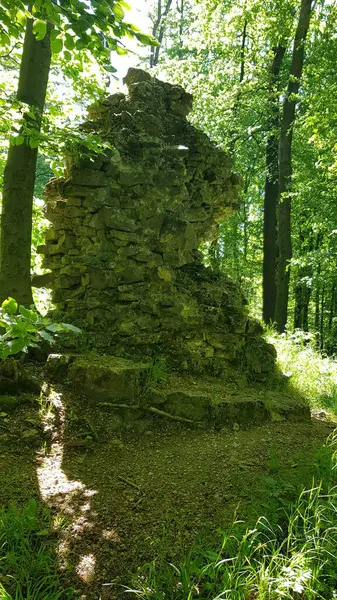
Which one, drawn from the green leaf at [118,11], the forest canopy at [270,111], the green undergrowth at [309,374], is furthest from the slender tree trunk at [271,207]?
the green leaf at [118,11]

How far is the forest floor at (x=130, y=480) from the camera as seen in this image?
2352 millimetres

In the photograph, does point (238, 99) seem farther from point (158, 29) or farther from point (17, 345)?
point (17, 345)

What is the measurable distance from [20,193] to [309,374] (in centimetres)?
492

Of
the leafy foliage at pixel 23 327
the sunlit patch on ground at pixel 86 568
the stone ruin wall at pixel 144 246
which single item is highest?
the stone ruin wall at pixel 144 246

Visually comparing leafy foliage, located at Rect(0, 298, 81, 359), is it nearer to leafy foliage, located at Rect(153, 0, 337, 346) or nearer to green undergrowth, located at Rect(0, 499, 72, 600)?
green undergrowth, located at Rect(0, 499, 72, 600)

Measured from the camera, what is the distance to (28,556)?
7.01 feet

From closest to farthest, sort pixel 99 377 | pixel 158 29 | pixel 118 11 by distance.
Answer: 1. pixel 118 11
2. pixel 99 377
3. pixel 158 29

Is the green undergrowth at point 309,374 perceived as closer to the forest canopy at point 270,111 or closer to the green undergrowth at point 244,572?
the forest canopy at point 270,111

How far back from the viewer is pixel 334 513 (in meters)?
2.64

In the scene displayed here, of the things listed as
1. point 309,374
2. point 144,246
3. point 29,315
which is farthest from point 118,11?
point 309,374

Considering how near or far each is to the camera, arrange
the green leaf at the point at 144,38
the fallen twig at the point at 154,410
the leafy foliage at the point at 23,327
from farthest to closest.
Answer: the fallen twig at the point at 154,410 → the green leaf at the point at 144,38 → the leafy foliage at the point at 23,327

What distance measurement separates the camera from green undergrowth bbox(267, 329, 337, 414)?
582 centimetres

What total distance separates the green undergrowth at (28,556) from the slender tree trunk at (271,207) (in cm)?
950

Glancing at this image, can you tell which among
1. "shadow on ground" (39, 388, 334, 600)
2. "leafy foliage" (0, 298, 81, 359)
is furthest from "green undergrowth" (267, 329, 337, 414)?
"leafy foliage" (0, 298, 81, 359)
